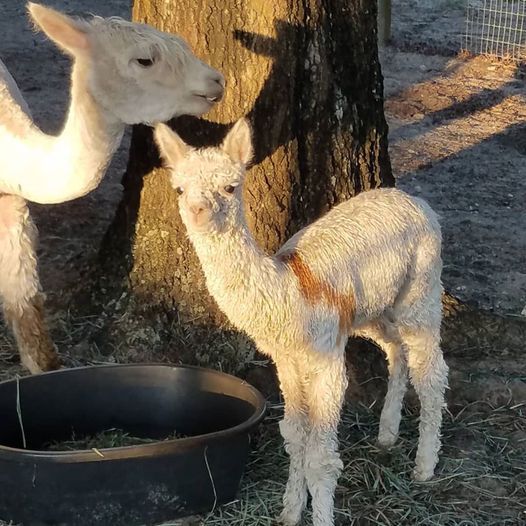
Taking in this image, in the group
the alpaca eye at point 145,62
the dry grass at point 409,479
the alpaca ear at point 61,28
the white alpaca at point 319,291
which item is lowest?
the dry grass at point 409,479

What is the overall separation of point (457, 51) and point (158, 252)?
7.44 metres

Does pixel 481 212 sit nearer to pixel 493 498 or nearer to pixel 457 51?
pixel 493 498

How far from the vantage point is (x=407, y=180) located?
725cm

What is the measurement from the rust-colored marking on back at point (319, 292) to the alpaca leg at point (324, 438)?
114 millimetres

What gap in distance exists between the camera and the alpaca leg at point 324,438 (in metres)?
3.29

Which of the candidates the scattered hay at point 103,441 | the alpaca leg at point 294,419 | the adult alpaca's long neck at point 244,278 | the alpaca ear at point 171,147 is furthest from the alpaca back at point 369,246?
the scattered hay at point 103,441

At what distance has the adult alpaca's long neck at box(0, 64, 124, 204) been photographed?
3650 mm

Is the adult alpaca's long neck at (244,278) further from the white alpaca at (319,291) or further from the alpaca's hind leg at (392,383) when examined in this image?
the alpaca's hind leg at (392,383)

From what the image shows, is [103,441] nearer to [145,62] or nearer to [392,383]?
[392,383]

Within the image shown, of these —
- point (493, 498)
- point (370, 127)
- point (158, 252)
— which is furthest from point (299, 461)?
point (370, 127)

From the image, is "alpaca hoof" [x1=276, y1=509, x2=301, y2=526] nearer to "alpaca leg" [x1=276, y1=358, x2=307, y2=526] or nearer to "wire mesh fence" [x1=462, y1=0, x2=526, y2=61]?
"alpaca leg" [x1=276, y1=358, x2=307, y2=526]

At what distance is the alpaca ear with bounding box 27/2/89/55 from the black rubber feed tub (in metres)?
1.22

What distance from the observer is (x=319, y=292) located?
3260 millimetres

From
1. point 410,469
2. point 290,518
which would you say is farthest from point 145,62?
point 410,469
